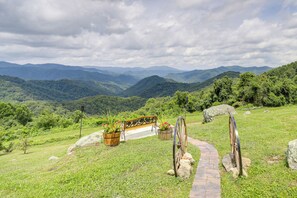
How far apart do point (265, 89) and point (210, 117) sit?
3593cm

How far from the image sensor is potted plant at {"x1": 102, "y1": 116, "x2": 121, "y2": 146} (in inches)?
505

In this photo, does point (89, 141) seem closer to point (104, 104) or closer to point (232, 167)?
point (232, 167)

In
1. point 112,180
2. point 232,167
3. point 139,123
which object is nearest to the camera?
point 112,180

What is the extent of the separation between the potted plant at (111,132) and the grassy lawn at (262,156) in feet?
18.1

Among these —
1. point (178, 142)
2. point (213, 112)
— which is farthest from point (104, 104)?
point (178, 142)

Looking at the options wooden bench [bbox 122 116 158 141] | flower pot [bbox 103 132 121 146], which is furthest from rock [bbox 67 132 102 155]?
wooden bench [bbox 122 116 158 141]

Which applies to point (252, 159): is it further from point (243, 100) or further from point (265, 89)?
point (243, 100)

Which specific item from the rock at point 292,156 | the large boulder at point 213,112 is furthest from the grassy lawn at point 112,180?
the large boulder at point 213,112

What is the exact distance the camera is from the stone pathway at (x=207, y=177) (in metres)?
6.89

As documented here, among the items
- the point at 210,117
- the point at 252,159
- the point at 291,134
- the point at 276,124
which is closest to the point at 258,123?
the point at 276,124

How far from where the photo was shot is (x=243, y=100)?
58.3 meters

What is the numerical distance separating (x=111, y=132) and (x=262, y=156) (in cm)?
764

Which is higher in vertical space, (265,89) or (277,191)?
(265,89)

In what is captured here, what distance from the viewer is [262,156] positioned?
9.47 m
